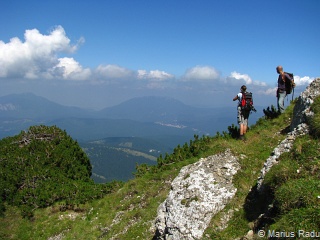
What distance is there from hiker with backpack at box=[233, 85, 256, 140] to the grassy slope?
0.63 metres

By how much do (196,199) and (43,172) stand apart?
19133 millimetres

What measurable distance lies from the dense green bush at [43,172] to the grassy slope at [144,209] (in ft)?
3.47

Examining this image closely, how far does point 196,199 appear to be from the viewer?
12.0 meters

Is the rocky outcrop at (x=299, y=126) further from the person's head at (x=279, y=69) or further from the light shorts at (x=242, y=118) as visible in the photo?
the person's head at (x=279, y=69)

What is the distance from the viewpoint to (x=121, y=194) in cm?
2066

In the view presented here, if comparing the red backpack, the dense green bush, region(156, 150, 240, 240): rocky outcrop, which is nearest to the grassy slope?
region(156, 150, 240, 240): rocky outcrop

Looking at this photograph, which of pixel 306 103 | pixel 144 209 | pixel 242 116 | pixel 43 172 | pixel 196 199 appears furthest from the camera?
pixel 43 172

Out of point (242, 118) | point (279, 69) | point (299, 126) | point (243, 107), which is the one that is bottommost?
A: point (299, 126)

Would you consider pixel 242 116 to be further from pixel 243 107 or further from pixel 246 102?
pixel 246 102

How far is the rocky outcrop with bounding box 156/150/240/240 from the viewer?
11102mm

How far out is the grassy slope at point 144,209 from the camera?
10.9m

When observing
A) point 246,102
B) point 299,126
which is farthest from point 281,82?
point 299,126

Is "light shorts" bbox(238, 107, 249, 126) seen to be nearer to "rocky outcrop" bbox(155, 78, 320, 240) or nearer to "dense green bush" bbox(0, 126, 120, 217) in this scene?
"rocky outcrop" bbox(155, 78, 320, 240)

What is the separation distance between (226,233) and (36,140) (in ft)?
87.8
